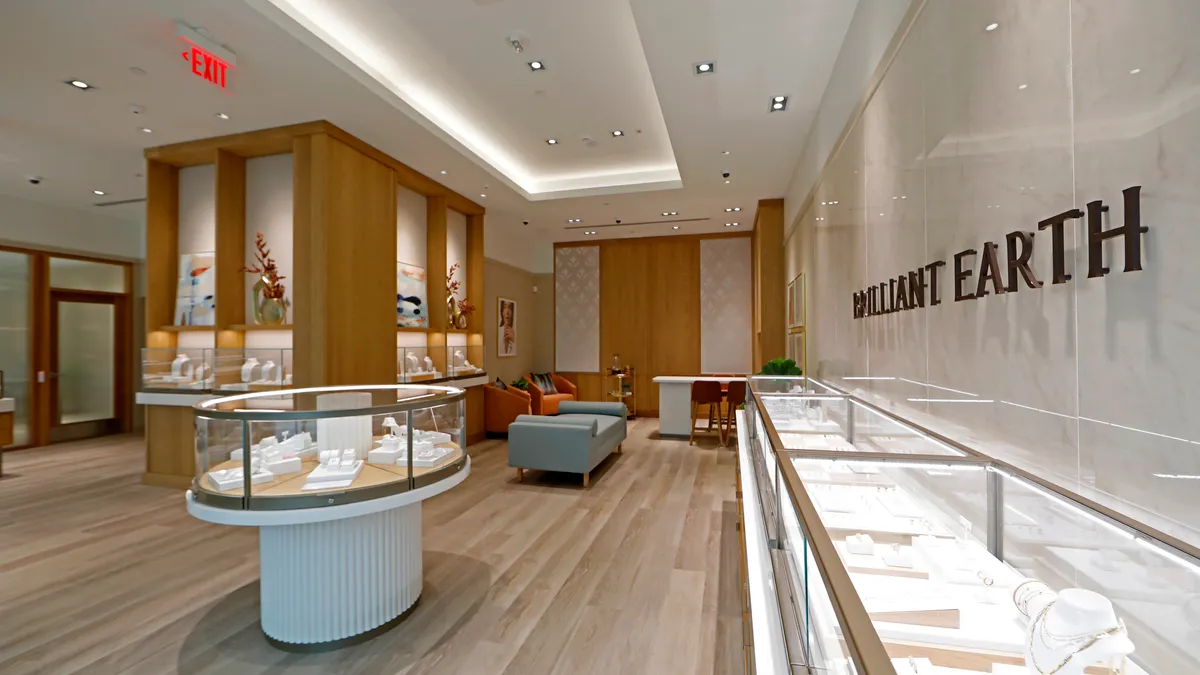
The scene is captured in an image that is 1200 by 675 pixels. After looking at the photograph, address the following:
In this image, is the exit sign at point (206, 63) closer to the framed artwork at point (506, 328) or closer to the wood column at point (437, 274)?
the wood column at point (437, 274)

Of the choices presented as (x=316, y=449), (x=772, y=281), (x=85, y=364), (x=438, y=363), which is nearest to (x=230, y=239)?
(x=438, y=363)

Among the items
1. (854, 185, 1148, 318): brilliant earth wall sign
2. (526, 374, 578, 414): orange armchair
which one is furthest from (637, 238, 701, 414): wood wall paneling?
(854, 185, 1148, 318): brilliant earth wall sign

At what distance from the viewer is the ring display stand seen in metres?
2.29

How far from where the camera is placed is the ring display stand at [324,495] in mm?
2291

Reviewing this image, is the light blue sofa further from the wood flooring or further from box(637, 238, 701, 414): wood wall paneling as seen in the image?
box(637, 238, 701, 414): wood wall paneling

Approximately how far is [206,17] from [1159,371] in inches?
190

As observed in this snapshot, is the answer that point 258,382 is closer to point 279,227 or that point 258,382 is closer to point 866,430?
point 279,227

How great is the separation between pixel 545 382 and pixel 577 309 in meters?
1.83

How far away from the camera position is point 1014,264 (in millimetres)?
1393

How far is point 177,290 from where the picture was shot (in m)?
5.69

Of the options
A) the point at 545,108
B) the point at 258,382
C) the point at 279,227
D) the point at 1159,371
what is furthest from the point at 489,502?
the point at 1159,371

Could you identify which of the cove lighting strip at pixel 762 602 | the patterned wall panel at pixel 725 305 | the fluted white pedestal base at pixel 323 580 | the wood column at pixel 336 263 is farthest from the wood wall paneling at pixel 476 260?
the cove lighting strip at pixel 762 602

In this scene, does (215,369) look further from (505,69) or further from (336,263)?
(505,69)

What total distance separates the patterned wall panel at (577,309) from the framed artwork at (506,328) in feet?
4.11
